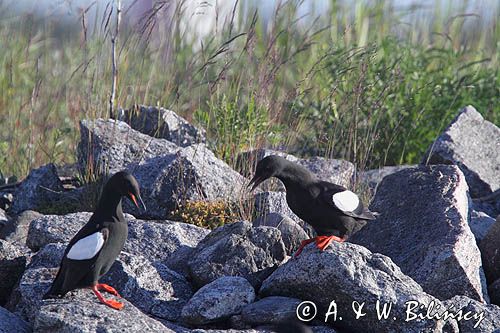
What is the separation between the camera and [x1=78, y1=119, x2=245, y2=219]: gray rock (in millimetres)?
7180

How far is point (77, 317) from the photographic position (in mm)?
4836

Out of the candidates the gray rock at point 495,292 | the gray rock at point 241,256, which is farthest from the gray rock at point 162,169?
the gray rock at point 495,292

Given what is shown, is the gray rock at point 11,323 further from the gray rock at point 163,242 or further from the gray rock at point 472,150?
the gray rock at point 472,150

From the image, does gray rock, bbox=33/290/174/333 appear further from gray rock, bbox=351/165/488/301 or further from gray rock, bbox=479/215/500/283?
gray rock, bbox=479/215/500/283

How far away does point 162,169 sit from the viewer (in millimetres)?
7223

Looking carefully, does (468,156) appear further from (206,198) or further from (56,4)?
(56,4)

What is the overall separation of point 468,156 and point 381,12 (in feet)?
11.6

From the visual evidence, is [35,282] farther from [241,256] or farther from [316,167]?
[316,167]

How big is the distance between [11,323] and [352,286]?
1876 millimetres

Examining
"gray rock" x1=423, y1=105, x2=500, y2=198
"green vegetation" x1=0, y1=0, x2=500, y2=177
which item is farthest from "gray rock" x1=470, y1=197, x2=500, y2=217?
"green vegetation" x1=0, y1=0, x2=500, y2=177

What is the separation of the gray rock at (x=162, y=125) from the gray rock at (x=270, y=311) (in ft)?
10.1

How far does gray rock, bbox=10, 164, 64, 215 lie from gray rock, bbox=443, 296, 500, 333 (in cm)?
345

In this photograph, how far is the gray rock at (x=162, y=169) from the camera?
7180 mm

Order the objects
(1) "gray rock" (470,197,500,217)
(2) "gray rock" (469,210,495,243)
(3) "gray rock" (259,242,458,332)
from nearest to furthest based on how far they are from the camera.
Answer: (3) "gray rock" (259,242,458,332) → (2) "gray rock" (469,210,495,243) → (1) "gray rock" (470,197,500,217)
